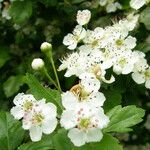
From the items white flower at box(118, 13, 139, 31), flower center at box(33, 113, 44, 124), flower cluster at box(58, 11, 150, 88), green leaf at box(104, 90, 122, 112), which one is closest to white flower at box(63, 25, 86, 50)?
flower cluster at box(58, 11, 150, 88)

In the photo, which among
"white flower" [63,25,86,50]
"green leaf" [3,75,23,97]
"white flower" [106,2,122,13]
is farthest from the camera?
"green leaf" [3,75,23,97]

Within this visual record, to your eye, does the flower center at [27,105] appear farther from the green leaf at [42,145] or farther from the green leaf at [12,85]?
the green leaf at [12,85]

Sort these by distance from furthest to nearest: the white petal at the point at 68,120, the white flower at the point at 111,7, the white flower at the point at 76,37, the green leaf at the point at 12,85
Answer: the green leaf at the point at 12,85 → the white flower at the point at 111,7 → the white flower at the point at 76,37 → the white petal at the point at 68,120

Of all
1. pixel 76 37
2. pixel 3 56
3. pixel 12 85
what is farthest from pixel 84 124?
pixel 3 56

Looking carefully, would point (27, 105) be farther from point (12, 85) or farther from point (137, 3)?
point (12, 85)

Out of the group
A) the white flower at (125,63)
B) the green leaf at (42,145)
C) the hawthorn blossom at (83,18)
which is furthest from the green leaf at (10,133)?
the hawthorn blossom at (83,18)

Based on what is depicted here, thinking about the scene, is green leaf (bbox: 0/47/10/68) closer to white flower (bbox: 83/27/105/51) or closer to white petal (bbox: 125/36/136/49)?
white flower (bbox: 83/27/105/51)
